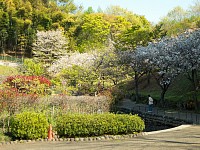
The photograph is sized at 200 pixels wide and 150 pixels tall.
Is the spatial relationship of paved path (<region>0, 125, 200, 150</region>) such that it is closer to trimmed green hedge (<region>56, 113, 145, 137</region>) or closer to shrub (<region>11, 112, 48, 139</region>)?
shrub (<region>11, 112, 48, 139</region>)

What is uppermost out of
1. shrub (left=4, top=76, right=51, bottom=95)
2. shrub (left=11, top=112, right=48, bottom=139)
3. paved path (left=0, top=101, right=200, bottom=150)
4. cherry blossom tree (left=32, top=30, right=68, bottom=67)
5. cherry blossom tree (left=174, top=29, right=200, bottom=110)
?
cherry blossom tree (left=32, top=30, right=68, bottom=67)

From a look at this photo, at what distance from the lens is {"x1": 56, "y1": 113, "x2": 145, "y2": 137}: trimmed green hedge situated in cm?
1204

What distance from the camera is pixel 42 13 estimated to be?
163 ft

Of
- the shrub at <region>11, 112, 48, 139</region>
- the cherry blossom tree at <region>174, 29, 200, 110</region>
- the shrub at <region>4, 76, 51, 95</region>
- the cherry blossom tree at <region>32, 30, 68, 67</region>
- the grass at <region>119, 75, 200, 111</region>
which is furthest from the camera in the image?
the cherry blossom tree at <region>32, 30, 68, 67</region>

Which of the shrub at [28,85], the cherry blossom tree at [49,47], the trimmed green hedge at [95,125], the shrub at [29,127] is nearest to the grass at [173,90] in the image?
the cherry blossom tree at [49,47]

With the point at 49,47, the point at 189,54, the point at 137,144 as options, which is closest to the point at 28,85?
the point at 189,54

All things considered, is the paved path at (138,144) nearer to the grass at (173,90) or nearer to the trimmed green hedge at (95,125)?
the trimmed green hedge at (95,125)

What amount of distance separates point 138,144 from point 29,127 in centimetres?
446

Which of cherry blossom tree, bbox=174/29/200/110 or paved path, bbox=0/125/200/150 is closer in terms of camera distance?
paved path, bbox=0/125/200/150

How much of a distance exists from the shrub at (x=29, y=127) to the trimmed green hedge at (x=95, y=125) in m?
0.72

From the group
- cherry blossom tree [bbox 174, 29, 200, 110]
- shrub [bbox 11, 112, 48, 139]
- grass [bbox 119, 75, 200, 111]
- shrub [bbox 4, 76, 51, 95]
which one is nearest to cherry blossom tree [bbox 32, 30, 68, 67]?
grass [bbox 119, 75, 200, 111]

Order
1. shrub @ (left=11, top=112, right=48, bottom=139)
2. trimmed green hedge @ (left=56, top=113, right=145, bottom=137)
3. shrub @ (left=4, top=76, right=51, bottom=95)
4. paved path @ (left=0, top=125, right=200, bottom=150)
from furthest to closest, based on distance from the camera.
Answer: shrub @ (left=4, top=76, right=51, bottom=95)
trimmed green hedge @ (left=56, top=113, right=145, bottom=137)
shrub @ (left=11, top=112, right=48, bottom=139)
paved path @ (left=0, top=125, right=200, bottom=150)

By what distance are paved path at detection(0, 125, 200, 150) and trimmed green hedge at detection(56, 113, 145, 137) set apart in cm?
77

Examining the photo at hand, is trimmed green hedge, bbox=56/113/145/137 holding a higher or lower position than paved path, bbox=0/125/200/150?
higher
